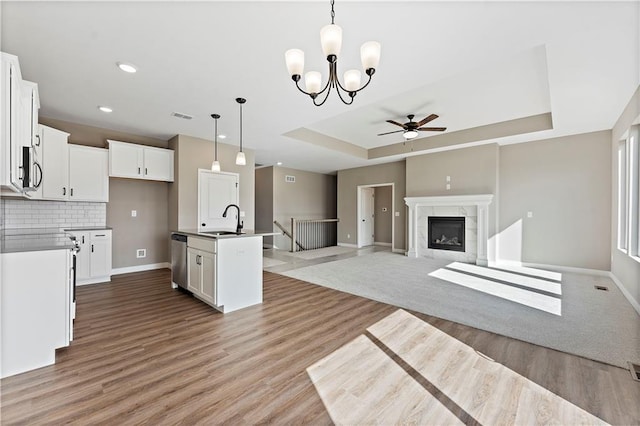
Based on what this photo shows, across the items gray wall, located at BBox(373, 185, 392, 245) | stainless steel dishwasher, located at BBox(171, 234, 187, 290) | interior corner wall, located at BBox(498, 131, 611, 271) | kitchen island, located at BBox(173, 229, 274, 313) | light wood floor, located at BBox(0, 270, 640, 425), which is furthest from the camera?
gray wall, located at BBox(373, 185, 392, 245)

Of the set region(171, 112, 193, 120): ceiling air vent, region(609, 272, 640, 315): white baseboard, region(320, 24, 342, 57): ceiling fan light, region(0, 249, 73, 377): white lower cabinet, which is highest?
region(171, 112, 193, 120): ceiling air vent

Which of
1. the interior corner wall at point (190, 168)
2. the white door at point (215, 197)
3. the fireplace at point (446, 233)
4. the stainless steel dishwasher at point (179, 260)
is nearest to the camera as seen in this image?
the stainless steel dishwasher at point (179, 260)

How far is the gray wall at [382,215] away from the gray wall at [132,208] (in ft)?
22.7

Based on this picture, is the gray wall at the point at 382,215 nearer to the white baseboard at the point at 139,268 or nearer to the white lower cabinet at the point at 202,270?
the white baseboard at the point at 139,268

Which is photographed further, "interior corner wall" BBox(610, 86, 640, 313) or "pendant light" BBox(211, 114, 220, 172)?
"pendant light" BBox(211, 114, 220, 172)

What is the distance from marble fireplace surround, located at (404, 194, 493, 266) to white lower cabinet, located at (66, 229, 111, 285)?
6.62 metres

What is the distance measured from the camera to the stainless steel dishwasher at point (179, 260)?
13.0ft

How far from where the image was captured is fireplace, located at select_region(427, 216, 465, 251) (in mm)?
6594

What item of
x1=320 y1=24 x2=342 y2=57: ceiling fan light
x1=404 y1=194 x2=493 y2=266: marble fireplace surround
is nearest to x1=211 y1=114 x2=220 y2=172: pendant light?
x1=320 y1=24 x2=342 y2=57: ceiling fan light

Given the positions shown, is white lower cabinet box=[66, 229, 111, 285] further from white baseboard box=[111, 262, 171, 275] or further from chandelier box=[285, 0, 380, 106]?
chandelier box=[285, 0, 380, 106]

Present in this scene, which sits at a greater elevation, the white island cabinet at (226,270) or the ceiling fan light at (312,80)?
the ceiling fan light at (312,80)

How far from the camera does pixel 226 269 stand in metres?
3.32

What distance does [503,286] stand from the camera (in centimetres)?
Result: 429

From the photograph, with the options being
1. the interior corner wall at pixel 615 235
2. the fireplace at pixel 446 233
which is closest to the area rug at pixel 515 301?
the interior corner wall at pixel 615 235
